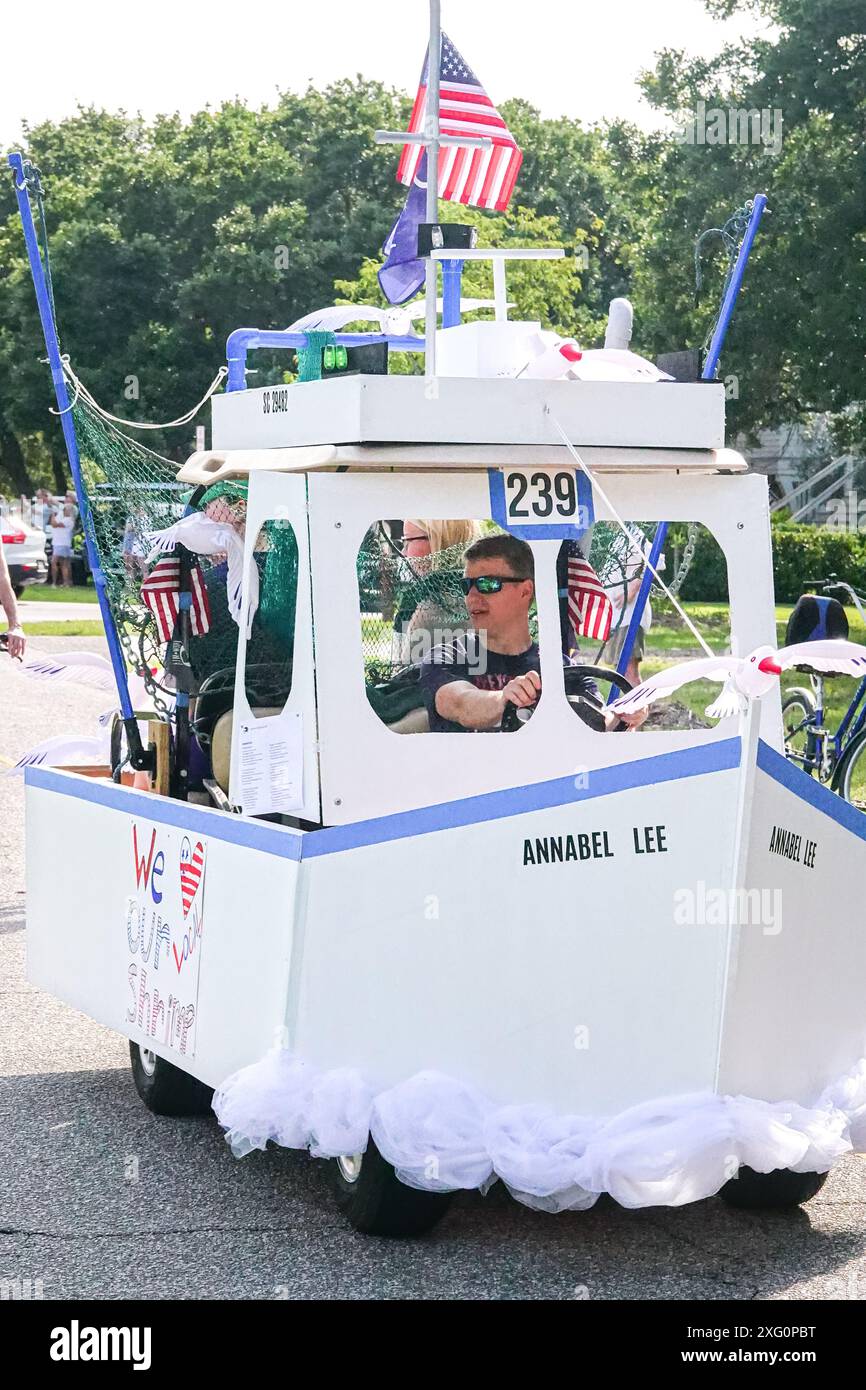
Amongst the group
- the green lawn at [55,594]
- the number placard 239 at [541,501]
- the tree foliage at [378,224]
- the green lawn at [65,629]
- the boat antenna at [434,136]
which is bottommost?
the green lawn at [55,594]

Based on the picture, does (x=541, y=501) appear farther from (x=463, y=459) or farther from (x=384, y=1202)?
(x=384, y=1202)

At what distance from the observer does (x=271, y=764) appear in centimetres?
589

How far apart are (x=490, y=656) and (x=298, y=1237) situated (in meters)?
1.78

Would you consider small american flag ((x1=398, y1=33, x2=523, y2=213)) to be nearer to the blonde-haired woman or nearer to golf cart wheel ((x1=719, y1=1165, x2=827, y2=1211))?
the blonde-haired woman

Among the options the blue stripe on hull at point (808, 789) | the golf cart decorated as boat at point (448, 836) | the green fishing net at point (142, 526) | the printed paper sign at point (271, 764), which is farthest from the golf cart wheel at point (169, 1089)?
the blue stripe on hull at point (808, 789)

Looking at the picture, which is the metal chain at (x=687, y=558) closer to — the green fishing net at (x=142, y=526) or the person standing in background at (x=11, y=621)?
the green fishing net at (x=142, y=526)

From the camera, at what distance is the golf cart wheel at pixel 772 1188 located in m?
5.55

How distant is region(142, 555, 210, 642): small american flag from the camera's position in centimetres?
701

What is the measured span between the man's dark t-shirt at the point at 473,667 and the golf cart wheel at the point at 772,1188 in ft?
4.77

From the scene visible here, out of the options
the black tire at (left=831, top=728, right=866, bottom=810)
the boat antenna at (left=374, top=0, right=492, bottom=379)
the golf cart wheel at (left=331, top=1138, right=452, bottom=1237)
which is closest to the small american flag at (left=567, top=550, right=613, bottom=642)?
the boat antenna at (left=374, top=0, right=492, bottom=379)

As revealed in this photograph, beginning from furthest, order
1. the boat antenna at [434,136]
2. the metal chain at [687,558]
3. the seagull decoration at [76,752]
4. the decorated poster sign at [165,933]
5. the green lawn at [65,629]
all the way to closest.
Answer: the green lawn at [65,629]
the seagull decoration at [76,752]
the boat antenna at [434,136]
the metal chain at [687,558]
the decorated poster sign at [165,933]

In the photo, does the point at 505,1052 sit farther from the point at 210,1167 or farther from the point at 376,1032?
the point at 210,1167

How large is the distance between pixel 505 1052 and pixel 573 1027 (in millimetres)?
194

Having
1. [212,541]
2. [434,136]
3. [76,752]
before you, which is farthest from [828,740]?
[212,541]
